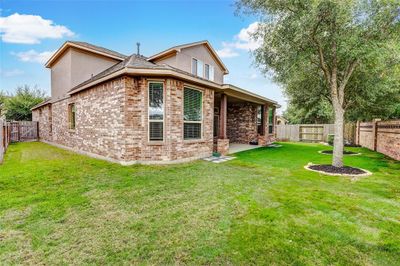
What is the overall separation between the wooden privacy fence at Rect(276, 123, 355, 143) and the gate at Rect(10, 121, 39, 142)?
2217 cm

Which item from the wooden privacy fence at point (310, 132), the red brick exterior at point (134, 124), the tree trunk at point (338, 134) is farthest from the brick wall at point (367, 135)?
the red brick exterior at point (134, 124)

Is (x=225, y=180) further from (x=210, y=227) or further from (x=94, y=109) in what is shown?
(x=94, y=109)

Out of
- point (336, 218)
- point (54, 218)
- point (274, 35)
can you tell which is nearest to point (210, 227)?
point (336, 218)

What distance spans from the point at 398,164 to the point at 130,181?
9.78 meters

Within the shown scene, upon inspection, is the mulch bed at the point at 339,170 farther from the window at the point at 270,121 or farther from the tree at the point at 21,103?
the tree at the point at 21,103

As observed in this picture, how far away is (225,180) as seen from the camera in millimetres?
5566

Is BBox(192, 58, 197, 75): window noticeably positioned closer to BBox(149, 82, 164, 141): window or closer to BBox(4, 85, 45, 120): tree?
BBox(149, 82, 164, 141): window

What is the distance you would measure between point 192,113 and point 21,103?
22255 millimetres

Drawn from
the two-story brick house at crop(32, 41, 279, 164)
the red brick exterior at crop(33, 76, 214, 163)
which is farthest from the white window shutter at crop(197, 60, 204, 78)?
the red brick exterior at crop(33, 76, 214, 163)

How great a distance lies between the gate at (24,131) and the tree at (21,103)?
193 inches

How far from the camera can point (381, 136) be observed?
10.8m

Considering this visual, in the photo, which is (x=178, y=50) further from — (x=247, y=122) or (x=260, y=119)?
(x=260, y=119)

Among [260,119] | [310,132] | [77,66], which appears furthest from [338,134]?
[310,132]

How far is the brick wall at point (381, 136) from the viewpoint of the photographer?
8781 mm
